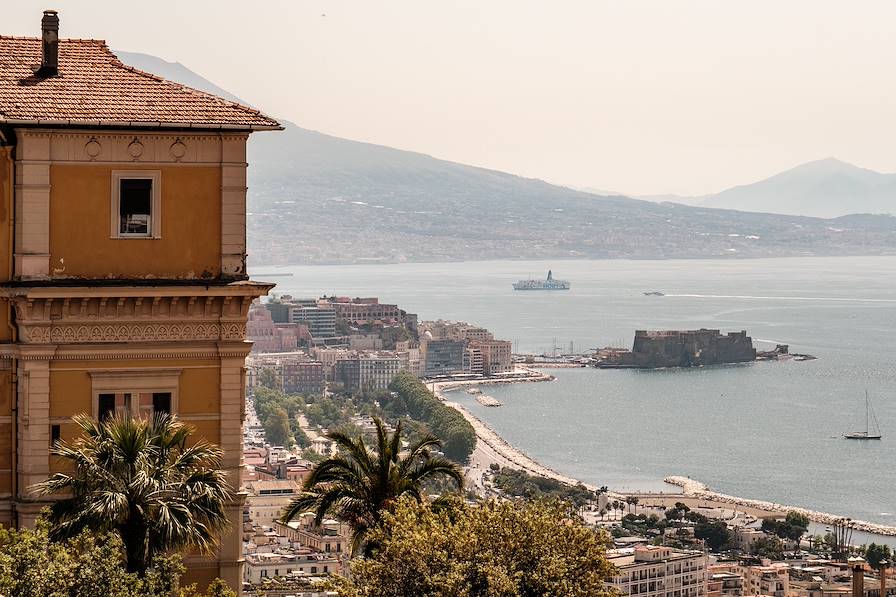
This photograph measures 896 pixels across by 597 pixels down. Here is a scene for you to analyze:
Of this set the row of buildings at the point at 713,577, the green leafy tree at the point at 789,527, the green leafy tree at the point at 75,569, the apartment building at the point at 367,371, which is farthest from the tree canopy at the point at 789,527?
the apartment building at the point at 367,371

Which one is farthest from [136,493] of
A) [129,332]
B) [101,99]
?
[101,99]

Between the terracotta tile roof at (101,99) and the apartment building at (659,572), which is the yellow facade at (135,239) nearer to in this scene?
the terracotta tile roof at (101,99)

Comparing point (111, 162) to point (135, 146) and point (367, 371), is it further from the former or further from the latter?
point (367, 371)

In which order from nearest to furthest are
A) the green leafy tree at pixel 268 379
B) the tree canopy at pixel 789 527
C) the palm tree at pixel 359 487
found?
the palm tree at pixel 359 487, the tree canopy at pixel 789 527, the green leafy tree at pixel 268 379

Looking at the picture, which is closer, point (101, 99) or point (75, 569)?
point (75, 569)

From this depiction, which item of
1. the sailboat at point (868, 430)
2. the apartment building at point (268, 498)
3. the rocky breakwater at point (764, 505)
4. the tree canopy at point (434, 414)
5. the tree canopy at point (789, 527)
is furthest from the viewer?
the sailboat at point (868, 430)

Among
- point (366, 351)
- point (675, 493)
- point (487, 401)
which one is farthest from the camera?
point (366, 351)
